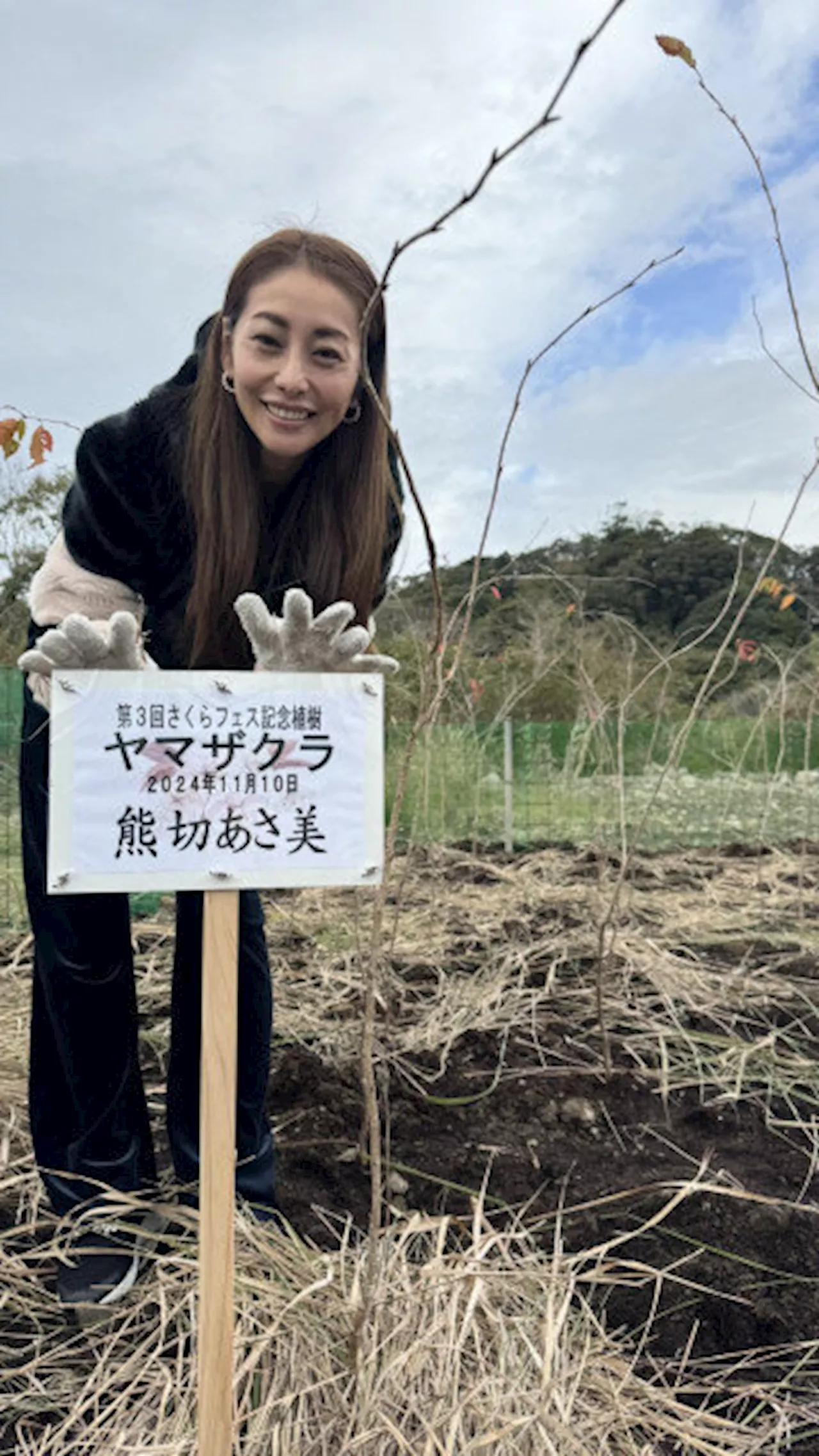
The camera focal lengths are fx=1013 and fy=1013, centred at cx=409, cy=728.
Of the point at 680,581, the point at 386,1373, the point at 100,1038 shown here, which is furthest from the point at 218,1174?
the point at 680,581

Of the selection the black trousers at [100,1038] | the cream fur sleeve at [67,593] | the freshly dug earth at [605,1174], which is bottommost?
the freshly dug earth at [605,1174]

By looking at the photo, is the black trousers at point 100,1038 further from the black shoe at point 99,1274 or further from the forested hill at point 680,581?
the forested hill at point 680,581

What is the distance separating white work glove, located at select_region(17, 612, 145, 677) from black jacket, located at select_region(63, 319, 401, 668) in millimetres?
431

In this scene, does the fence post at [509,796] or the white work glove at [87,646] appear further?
the fence post at [509,796]

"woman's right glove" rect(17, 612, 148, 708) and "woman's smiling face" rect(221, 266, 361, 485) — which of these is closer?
"woman's right glove" rect(17, 612, 148, 708)

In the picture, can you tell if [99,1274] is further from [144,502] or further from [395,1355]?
[144,502]

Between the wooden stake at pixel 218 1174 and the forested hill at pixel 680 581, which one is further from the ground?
the forested hill at pixel 680 581

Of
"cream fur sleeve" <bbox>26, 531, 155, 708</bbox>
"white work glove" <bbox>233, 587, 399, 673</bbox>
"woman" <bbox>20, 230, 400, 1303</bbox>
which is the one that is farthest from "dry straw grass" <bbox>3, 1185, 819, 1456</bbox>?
"cream fur sleeve" <bbox>26, 531, 155, 708</bbox>

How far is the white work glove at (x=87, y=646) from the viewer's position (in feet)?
3.06

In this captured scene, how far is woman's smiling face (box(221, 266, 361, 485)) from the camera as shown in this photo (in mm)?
1275

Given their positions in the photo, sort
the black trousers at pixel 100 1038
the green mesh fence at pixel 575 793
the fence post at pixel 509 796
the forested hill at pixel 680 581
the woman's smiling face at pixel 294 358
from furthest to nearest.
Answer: the forested hill at pixel 680 581, the fence post at pixel 509 796, the green mesh fence at pixel 575 793, the black trousers at pixel 100 1038, the woman's smiling face at pixel 294 358

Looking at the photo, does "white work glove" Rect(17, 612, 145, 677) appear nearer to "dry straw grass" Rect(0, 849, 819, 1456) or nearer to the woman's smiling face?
the woman's smiling face

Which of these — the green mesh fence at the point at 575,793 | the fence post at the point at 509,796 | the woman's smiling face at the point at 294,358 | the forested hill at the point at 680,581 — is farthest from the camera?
the forested hill at the point at 680,581

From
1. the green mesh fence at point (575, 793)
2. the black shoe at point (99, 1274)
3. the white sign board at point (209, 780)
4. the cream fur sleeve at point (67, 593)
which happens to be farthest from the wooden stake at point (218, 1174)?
the green mesh fence at point (575, 793)
